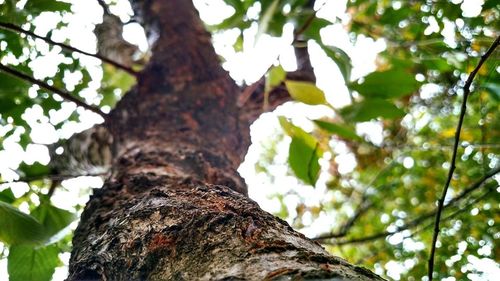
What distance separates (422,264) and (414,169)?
1.71 ft

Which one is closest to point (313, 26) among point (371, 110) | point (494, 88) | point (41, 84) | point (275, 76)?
point (275, 76)

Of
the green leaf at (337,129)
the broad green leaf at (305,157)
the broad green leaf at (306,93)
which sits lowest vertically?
the broad green leaf at (305,157)

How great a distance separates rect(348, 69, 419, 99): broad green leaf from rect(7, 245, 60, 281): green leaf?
830mm

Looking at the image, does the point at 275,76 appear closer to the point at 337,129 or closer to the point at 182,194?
the point at 337,129

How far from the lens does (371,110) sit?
1.24 meters

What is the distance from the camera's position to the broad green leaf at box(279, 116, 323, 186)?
1236mm

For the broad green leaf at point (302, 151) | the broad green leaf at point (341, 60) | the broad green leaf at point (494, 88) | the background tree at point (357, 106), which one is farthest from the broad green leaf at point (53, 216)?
the broad green leaf at point (494, 88)

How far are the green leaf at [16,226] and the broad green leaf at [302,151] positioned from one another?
62cm

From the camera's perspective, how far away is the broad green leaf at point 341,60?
1167mm

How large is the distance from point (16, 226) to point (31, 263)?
235mm

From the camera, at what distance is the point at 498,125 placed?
173cm

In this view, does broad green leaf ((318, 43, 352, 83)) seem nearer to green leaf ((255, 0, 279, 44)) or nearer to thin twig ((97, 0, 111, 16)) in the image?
green leaf ((255, 0, 279, 44))

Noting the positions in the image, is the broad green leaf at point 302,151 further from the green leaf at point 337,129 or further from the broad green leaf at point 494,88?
the broad green leaf at point 494,88

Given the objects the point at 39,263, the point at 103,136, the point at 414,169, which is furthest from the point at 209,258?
the point at 414,169
